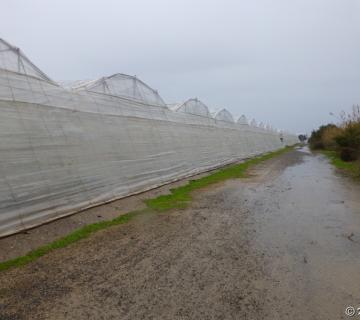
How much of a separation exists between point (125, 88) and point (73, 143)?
4034mm

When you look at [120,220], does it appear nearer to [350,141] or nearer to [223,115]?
[350,141]

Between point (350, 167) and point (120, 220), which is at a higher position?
point (120, 220)

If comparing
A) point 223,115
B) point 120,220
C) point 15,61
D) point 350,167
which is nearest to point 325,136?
point 223,115

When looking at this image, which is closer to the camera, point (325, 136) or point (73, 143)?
point (73, 143)

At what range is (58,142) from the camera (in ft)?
23.6

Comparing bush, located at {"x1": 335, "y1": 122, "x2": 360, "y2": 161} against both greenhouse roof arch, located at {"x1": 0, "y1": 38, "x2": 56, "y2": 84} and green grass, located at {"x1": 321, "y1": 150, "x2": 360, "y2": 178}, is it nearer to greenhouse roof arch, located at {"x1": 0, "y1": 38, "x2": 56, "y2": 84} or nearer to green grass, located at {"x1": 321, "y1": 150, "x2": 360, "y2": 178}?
green grass, located at {"x1": 321, "y1": 150, "x2": 360, "y2": 178}

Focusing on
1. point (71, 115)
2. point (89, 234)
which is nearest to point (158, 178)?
point (71, 115)

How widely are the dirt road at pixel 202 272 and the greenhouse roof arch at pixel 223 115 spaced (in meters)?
16.4

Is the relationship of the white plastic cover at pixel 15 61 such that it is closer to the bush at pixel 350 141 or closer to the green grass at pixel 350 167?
the green grass at pixel 350 167

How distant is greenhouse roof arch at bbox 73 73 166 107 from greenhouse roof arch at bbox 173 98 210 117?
277 cm

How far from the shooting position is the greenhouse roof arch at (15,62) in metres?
6.68

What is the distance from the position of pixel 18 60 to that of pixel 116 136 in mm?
3337

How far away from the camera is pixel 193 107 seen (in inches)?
727

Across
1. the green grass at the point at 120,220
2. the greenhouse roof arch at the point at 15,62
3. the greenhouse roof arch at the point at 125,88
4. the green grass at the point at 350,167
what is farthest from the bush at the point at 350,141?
the greenhouse roof arch at the point at 15,62
